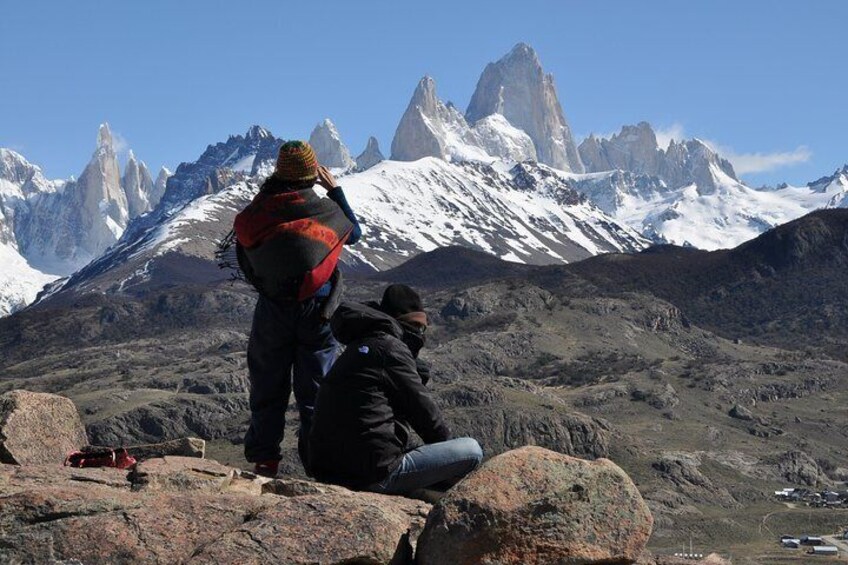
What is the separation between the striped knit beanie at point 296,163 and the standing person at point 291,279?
0.01 metres

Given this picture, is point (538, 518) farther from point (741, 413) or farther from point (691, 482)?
point (741, 413)

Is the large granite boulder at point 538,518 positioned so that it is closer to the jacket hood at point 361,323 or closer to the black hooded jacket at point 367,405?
the black hooded jacket at point 367,405

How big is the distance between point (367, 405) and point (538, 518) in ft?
6.81

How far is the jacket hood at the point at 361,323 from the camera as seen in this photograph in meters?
10.9

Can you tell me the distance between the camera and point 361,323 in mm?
10938

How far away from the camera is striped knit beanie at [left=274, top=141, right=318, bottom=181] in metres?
13.0

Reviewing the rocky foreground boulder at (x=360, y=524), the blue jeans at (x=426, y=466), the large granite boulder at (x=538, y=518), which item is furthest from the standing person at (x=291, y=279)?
the large granite boulder at (x=538, y=518)

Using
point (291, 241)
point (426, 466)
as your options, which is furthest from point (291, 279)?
point (426, 466)

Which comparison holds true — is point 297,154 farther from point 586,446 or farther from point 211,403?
point 211,403

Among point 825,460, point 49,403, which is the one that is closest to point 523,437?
point 825,460

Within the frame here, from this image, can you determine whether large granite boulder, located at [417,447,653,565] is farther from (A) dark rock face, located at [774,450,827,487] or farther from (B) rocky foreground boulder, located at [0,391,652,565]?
(A) dark rock face, located at [774,450,827,487]

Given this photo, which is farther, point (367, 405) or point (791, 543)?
point (791, 543)

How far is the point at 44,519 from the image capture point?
9672 mm

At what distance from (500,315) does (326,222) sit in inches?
7161
